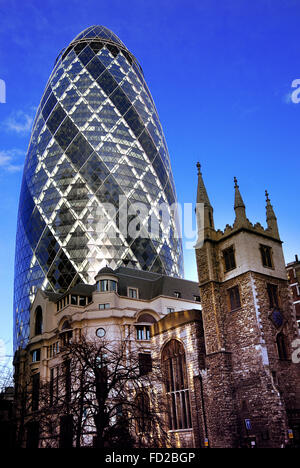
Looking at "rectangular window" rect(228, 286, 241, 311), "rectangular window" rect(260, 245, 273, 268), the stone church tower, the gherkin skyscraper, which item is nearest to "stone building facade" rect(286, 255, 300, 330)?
"rectangular window" rect(260, 245, 273, 268)

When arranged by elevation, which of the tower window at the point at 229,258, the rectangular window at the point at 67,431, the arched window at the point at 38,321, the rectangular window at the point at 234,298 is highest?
the arched window at the point at 38,321

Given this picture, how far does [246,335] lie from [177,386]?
676 cm

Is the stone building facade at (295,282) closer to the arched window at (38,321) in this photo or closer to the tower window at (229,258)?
the tower window at (229,258)

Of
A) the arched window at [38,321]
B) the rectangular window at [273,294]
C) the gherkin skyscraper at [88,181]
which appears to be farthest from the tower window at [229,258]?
the gherkin skyscraper at [88,181]

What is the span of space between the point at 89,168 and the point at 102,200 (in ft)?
17.0

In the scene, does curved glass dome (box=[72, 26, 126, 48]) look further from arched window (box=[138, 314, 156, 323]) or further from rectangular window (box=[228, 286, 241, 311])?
rectangular window (box=[228, 286, 241, 311])

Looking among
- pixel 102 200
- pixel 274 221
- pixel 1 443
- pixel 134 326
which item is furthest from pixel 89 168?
pixel 1 443

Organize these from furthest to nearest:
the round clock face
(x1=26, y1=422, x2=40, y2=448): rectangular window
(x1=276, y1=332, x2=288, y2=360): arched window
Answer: the round clock face → (x1=276, y1=332, x2=288, y2=360): arched window → (x1=26, y1=422, x2=40, y2=448): rectangular window

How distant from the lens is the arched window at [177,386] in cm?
3044

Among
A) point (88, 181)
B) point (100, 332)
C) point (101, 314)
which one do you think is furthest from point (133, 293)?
point (88, 181)

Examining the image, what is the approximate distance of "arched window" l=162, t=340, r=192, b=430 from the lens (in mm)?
30438

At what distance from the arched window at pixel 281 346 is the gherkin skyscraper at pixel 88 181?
32.3m

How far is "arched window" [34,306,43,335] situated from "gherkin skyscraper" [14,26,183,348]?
27.0ft

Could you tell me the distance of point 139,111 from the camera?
239 ft
